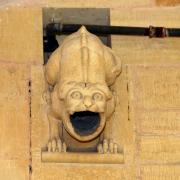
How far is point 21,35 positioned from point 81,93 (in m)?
0.46

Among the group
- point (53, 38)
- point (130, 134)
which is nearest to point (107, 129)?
point (130, 134)

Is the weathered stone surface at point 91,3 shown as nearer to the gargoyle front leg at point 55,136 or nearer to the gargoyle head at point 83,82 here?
the gargoyle head at point 83,82

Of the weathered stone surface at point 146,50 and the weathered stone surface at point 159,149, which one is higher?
the weathered stone surface at point 146,50

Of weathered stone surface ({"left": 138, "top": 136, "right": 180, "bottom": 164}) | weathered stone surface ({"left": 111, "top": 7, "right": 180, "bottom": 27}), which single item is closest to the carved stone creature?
weathered stone surface ({"left": 138, "top": 136, "right": 180, "bottom": 164})

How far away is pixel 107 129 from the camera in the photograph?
435 centimetres

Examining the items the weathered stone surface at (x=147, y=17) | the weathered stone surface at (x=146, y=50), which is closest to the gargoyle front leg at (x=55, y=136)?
the weathered stone surface at (x=146, y=50)

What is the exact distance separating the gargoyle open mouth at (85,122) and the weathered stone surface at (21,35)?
0.33m

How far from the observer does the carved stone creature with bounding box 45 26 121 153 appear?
415cm

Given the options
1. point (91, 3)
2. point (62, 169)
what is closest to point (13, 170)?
point (62, 169)

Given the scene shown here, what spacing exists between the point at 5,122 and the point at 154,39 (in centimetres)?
63

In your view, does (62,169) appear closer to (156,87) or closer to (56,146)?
(56,146)

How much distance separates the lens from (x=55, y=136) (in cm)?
431

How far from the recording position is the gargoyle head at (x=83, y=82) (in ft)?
13.6

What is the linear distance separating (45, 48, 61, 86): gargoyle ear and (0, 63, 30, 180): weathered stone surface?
0.33ft
